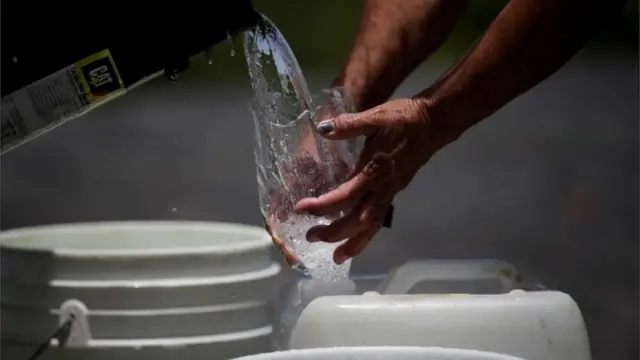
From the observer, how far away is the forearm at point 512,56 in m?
0.61

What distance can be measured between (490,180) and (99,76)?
0.75 m

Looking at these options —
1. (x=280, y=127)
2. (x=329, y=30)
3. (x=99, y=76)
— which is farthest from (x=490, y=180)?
(x=99, y=76)

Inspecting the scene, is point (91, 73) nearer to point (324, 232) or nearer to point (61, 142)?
point (324, 232)

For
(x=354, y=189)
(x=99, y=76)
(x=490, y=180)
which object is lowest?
(x=490, y=180)

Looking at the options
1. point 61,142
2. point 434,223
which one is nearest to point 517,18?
point 434,223

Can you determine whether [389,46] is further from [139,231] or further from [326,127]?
[139,231]

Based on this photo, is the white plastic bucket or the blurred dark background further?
the blurred dark background

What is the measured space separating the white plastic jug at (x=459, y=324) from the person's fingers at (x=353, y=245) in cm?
6

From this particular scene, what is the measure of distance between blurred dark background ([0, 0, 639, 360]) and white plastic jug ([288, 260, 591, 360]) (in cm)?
48

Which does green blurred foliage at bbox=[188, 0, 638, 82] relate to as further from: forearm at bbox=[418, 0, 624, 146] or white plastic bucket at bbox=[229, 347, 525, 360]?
white plastic bucket at bbox=[229, 347, 525, 360]

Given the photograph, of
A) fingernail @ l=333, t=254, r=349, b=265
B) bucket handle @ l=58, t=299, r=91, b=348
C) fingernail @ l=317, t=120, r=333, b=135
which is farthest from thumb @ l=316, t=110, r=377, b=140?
bucket handle @ l=58, t=299, r=91, b=348

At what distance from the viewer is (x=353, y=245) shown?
71 cm

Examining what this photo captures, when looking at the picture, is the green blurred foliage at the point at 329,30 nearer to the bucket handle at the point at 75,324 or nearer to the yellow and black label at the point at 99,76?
the bucket handle at the point at 75,324

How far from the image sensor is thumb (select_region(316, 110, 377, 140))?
639 millimetres
